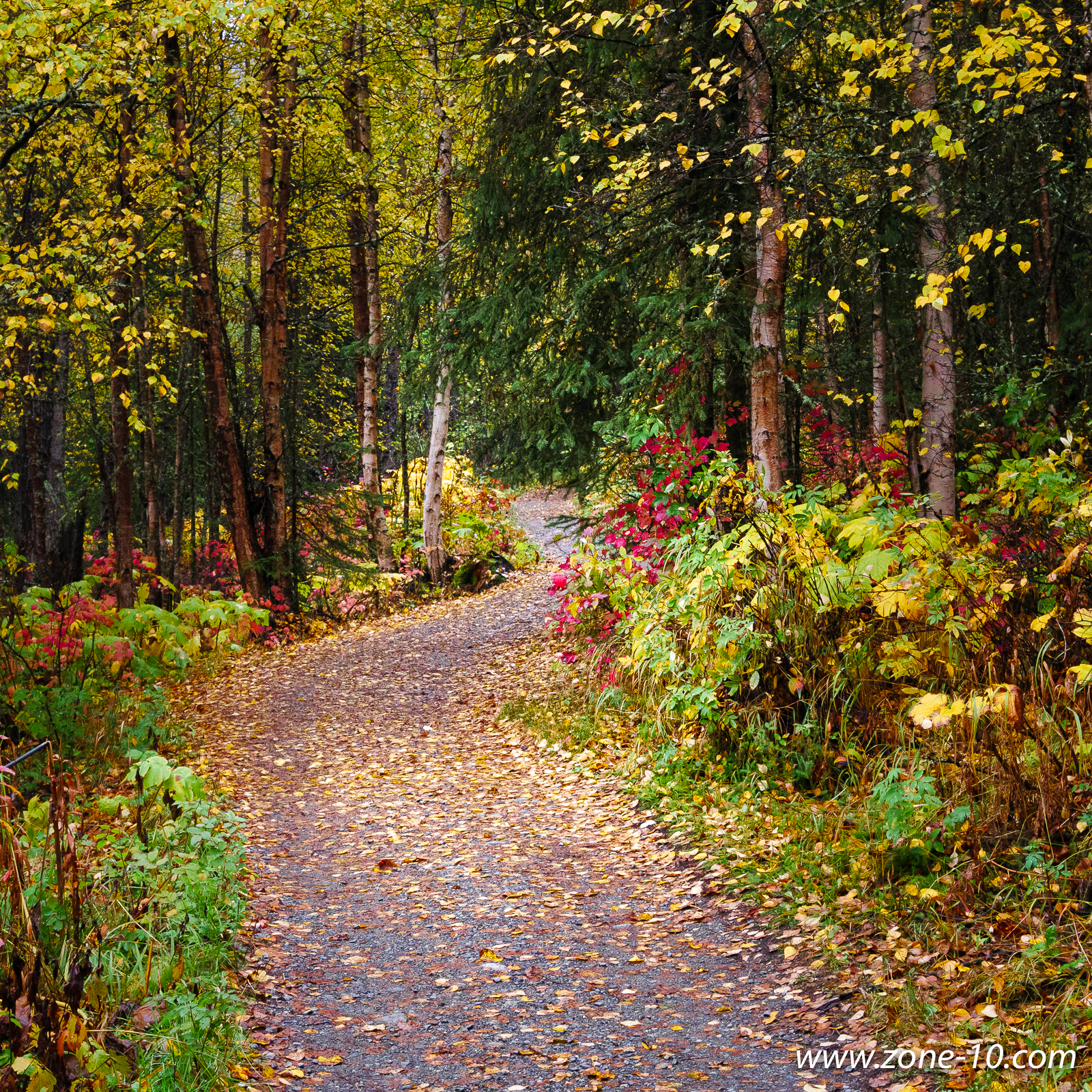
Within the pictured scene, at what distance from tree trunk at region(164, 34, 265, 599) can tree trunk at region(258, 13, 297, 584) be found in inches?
15.4

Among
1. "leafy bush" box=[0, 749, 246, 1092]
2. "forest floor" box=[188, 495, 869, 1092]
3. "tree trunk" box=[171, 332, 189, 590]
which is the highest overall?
"tree trunk" box=[171, 332, 189, 590]

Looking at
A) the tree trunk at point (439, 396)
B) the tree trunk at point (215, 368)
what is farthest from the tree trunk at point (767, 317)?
the tree trunk at point (215, 368)

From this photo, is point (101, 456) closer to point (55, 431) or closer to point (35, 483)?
point (55, 431)

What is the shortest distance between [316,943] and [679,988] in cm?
190

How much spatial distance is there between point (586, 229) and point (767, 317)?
3.06m

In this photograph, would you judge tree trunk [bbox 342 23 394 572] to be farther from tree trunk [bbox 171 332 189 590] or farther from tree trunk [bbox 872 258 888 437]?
tree trunk [bbox 872 258 888 437]

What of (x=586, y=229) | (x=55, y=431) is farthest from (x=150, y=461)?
(x=586, y=229)

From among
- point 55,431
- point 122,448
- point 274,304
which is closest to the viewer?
point 122,448

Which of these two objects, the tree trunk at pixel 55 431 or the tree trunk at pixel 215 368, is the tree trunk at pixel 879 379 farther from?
the tree trunk at pixel 55 431

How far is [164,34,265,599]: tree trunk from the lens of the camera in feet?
38.7

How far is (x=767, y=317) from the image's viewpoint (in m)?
6.82

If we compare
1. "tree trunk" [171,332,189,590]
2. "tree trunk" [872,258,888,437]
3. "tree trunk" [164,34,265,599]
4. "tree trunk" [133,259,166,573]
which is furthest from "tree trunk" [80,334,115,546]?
"tree trunk" [872,258,888,437]

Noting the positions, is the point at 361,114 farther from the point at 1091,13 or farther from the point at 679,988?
the point at 679,988

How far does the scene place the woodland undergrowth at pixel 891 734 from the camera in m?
3.56
